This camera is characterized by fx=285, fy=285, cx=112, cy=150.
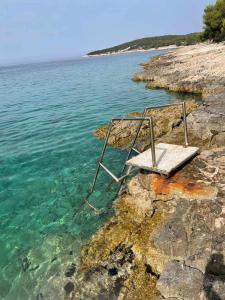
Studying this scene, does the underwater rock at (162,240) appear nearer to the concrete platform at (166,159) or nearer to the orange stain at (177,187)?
the orange stain at (177,187)

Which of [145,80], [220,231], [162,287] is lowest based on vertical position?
[145,80]

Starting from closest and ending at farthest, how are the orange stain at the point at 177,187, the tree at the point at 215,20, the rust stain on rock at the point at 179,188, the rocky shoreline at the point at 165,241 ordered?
the rocky shoreline at the point at 165,241
the rust stain on rock at the point at 179,188
the orange stain at the point at 177,187
the tree at the point at 215,20

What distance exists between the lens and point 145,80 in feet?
156

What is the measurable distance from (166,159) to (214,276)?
502 cm

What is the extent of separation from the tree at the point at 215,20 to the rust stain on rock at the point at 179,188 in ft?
267

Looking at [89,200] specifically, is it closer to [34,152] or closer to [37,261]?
[37,261]

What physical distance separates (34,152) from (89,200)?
821cm

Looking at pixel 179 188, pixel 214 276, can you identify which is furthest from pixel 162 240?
pixel 179 188

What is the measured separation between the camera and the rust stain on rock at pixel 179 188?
9.39 meters

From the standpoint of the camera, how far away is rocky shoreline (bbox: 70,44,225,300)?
286 inches

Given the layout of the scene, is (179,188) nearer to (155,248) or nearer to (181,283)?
(155,248)

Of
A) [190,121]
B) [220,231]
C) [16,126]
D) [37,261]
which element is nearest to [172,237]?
[220,231]

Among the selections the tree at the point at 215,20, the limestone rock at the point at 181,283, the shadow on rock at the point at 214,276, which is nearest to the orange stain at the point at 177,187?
the shadow on rock at the point at 214,276

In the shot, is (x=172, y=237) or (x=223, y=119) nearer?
(x=172, y=237)
